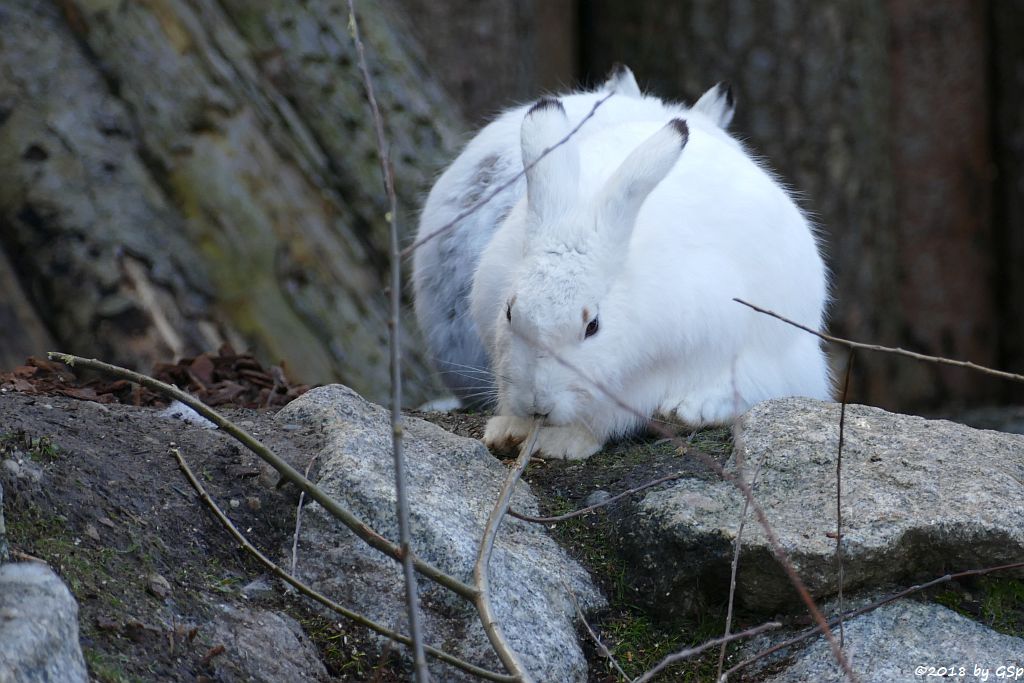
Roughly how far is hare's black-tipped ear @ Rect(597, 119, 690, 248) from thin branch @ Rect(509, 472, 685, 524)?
685mm

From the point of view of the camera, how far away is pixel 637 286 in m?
3.48

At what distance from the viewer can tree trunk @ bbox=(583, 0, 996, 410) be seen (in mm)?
7234

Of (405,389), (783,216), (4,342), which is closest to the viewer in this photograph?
(783,216)

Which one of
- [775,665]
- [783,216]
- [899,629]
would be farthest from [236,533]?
[783,216]

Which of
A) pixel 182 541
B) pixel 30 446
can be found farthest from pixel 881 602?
pixel 30 446

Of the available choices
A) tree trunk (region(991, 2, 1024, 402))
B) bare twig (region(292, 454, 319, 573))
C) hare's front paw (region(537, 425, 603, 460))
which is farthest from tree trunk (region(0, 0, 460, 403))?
tree trunk (region(991, 2, 1024, 402))

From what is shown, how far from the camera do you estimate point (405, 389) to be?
6.05 metres

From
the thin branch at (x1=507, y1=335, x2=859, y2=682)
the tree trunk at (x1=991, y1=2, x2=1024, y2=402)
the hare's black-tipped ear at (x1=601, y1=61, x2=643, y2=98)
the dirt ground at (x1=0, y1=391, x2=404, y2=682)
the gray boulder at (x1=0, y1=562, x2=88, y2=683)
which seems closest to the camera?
the gray boulder at (x1=0, y1=562, x2=88, y2=683)

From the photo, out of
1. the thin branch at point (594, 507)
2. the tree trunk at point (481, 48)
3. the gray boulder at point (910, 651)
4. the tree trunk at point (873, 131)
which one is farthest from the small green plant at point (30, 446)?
the tree trunk at point (873, 131)

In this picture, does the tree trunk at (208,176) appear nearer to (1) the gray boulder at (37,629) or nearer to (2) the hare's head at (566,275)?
(2) the hare's head at (566,275)

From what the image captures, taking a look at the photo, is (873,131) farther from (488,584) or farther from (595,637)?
(488,584)

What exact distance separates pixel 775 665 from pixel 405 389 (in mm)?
3482

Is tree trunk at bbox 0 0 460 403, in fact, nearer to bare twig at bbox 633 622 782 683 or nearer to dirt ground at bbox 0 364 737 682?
dirt ground at bbox 0 364 737 682

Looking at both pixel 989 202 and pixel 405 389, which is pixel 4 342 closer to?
pixel 405 389
